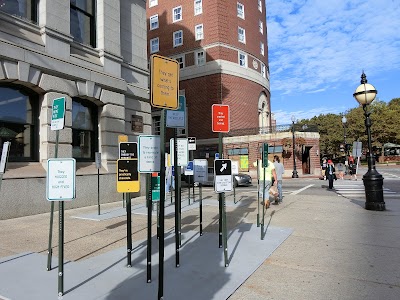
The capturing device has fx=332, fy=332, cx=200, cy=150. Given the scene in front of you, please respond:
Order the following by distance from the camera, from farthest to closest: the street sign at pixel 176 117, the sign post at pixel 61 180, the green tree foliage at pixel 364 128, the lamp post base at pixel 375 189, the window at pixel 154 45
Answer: the green tree foliage at pixel 364 128 → the window at pixel 154 45 → the lamp post base at pixel 375 189 → the street sign at pixel 176 117 → the sign post at pixel 61 180

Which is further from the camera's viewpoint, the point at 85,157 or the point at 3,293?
the point at 85,157

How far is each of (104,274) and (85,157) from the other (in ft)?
30.0

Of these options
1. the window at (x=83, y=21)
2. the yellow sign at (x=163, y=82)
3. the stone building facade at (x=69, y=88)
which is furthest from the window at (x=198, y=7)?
the yellow sign at (x=163, y=82)

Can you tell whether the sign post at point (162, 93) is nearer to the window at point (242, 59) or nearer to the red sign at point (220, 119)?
the red sign at point (220, 119)

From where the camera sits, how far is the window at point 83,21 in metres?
13.2

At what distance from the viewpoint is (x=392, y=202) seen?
12.6m

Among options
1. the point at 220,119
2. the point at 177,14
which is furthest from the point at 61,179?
Result: the point at 177,14

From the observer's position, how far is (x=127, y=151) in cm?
565

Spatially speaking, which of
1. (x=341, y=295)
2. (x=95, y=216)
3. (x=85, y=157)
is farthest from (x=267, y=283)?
(x=85, y=157)

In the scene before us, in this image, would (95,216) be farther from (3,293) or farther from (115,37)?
(115,37)

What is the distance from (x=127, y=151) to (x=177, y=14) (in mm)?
36717

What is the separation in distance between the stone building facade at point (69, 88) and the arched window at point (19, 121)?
31 millimetres

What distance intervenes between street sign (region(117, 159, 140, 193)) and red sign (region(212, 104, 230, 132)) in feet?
5.66

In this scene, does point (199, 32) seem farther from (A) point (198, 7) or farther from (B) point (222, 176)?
(B) point (222, 176)
